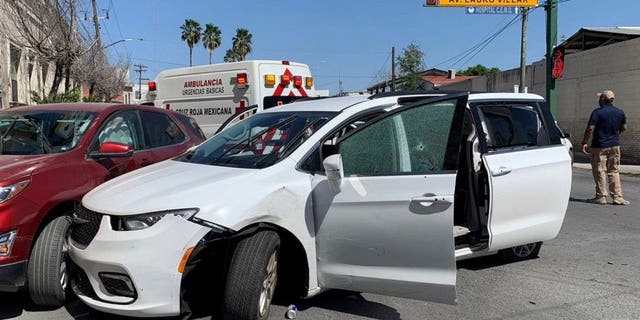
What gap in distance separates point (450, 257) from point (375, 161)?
88cm

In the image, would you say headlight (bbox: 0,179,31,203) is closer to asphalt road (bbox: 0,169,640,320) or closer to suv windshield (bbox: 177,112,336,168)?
asphalt road (bbox: 0,169,640,320)

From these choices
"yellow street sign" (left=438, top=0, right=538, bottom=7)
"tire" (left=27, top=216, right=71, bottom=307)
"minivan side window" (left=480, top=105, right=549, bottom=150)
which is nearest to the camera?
"tire" (left=27, top=216, right=71, bottom=307)

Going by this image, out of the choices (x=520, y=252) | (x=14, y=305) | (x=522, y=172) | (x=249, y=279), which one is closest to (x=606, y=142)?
(x=520, y=252)

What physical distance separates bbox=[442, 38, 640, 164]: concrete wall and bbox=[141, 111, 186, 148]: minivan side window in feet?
51.3

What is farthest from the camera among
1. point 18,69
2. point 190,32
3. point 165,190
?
A: point 190,32

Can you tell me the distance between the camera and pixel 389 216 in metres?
A: 3.76

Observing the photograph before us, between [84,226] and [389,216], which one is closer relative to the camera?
[389,216]

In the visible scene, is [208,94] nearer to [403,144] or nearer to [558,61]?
[403,144]

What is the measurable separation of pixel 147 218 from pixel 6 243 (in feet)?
4.11

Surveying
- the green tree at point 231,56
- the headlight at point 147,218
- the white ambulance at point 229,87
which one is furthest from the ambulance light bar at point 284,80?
the green tree at point 231,56

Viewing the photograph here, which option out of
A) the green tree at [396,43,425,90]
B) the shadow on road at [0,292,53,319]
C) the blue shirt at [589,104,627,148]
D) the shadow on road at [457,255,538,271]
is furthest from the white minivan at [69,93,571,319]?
the green tree at [396,43,425,90]

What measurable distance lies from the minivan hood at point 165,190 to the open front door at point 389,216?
2.28ft

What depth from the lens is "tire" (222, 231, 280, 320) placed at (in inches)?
137

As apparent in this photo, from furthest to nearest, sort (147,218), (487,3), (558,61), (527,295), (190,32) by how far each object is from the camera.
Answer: (190,32)
(487,3)
(558,61)
(527,295)
(147,218)
